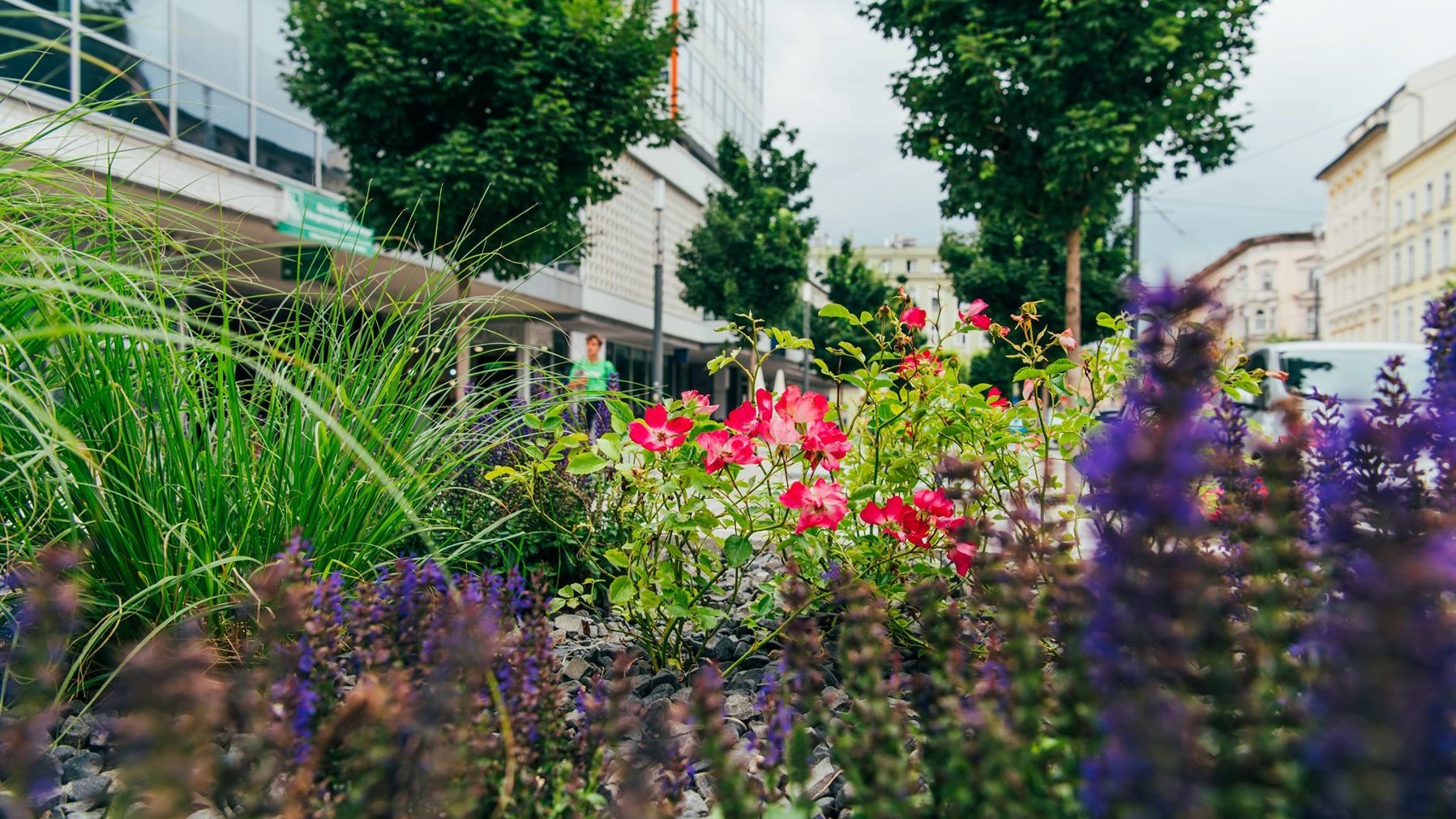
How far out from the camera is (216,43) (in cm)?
1062

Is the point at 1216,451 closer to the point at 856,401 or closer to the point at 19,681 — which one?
the point at 856,401

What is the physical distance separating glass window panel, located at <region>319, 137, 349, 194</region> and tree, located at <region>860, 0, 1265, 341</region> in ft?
24.4

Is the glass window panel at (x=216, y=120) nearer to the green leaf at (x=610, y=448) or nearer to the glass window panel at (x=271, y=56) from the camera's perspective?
the glass window panel at (x=271, y=56)

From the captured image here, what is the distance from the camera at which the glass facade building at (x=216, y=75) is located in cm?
898

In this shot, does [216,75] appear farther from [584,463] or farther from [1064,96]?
[584,463]

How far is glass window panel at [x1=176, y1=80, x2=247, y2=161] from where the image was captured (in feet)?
33.5

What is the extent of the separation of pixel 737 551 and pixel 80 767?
115cm

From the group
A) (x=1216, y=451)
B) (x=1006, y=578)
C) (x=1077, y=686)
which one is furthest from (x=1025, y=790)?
(x=1216, y=451)

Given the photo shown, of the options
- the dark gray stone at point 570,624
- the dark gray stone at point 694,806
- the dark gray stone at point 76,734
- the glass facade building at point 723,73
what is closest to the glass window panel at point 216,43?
the dark gray stone at point 570,624

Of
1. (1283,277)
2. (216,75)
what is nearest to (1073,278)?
(216,75)

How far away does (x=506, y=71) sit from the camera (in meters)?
9.59

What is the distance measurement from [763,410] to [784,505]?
0.69ft

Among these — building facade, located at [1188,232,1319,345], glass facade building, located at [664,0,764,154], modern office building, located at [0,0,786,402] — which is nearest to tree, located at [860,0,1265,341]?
modern office building, located at [0,0,786,402]

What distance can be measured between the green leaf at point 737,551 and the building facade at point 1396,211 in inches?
1666
